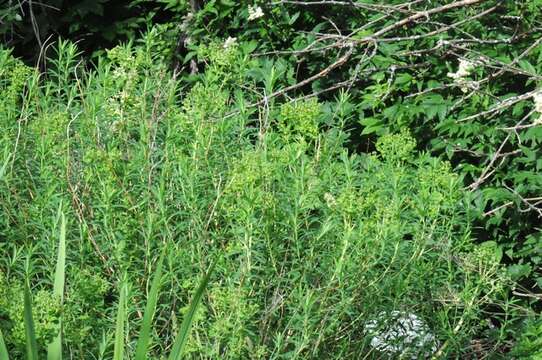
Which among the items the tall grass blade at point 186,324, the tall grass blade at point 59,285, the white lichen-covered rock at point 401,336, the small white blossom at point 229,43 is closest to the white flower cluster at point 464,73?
the small white blossom at point 229,43

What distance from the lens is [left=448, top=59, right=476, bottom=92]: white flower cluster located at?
520 cm

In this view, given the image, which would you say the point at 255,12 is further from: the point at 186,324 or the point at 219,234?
the point at 186,324

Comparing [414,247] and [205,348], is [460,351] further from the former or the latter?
[205,348]

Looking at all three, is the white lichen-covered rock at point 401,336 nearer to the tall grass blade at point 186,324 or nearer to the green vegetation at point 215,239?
the green vegetation at point 215,239

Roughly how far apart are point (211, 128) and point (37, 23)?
11.6 feet

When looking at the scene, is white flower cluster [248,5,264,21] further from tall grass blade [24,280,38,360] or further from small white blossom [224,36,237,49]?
tall grass blade [24,280,38,360]

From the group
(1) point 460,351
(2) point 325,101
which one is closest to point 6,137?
(1) point 460,351

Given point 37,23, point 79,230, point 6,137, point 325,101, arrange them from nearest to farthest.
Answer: point 79,230, point 6,137, point 325,101, point 37,23

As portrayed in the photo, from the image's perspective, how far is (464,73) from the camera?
5219mm

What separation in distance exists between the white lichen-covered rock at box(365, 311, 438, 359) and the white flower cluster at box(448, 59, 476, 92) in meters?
1.65

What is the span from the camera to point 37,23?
22.7ft

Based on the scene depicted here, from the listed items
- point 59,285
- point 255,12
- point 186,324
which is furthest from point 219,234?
point 255,12

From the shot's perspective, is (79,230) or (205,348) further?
(79,230)

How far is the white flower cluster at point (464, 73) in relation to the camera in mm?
5203
